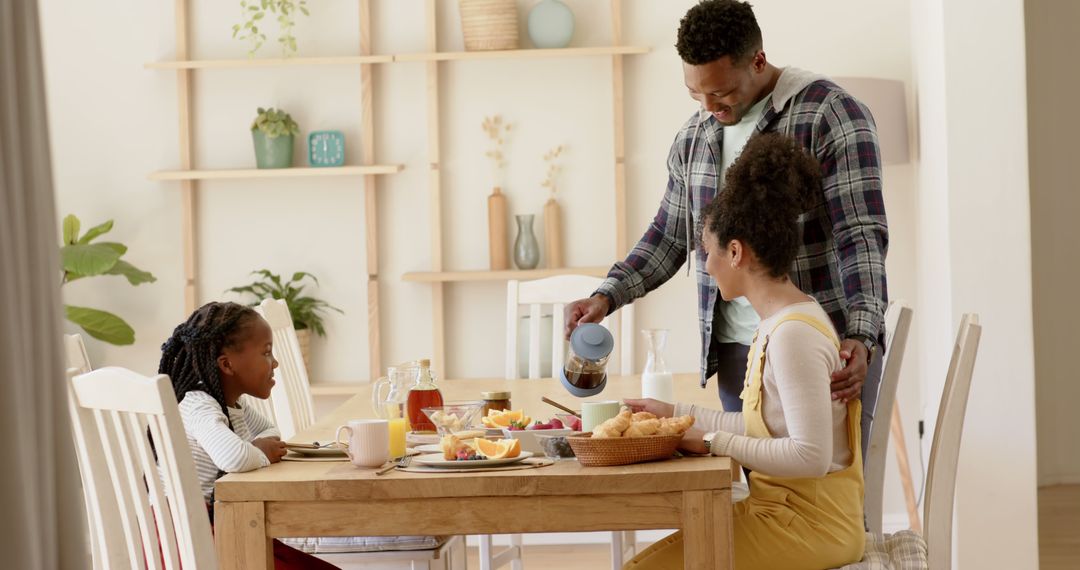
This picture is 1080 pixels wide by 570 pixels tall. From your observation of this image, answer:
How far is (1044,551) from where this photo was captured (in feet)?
13.0

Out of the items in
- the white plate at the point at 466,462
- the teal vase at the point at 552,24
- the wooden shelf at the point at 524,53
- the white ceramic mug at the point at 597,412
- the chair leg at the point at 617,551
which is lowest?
the chair leg at the point at 617,551

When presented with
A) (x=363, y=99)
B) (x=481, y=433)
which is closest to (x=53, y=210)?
(x=481, y=433)

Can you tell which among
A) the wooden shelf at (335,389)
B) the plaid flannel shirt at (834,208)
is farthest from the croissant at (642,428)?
the wooden shelf at (335,389)

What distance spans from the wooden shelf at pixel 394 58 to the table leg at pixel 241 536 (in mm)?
2564

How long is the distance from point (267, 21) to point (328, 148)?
51 centimetres

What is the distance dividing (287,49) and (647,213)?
1.39m

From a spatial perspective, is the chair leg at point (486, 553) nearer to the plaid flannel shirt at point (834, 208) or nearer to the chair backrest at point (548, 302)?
the chair backrest at point (548, 302)

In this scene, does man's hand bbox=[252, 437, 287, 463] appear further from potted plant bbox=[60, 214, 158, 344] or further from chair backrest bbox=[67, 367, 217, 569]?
potted plant bbox=[60, 214, 158, 344]

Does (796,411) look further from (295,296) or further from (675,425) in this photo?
(295,296)

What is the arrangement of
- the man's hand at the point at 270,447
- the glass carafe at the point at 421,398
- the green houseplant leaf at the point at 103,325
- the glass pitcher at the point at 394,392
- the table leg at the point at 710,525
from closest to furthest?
the table leg at the point at 710,525, the man's hand at the point at 270,447, the glass pitcher at the point at 394,392, the glass carafe at the point at 421,398, the green houseplant leaf at the point at 103,325

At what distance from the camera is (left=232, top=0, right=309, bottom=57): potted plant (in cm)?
415

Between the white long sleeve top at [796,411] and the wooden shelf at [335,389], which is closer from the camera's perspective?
the white long sleeve top at [796,411]

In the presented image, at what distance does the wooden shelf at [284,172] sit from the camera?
4094mm

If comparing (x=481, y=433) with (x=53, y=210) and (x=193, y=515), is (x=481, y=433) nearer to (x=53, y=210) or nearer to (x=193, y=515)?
(x=193, y=515)
